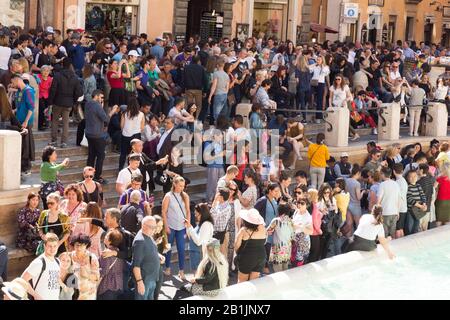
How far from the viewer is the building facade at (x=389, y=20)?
40.2 meters

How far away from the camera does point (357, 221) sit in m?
17.6

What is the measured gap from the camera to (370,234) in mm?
16250

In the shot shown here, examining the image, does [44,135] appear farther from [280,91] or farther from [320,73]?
[320,73]

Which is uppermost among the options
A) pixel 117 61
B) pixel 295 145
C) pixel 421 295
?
pixel 117 61

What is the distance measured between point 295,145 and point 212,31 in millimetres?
13807

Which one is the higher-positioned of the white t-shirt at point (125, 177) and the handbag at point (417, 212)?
the white t-shirt at point (125, 177)

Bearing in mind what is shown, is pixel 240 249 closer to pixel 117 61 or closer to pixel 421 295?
pixel 421 295

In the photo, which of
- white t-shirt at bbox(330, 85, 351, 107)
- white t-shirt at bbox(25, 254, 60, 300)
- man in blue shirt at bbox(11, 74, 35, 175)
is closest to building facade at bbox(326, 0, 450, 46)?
white t-shirt at bbox(330, 85, 351, 107)

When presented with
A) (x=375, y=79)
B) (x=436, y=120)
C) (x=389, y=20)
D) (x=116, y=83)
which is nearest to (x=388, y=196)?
(x=116, y=83)

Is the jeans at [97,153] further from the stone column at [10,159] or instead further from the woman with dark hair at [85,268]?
the woman with dark hair at [85,268]

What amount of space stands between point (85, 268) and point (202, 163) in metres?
6.99

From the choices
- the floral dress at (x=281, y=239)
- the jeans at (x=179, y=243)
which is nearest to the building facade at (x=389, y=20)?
the floral dress at (x=281, y=239)

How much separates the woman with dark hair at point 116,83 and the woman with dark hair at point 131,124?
54.8 inches
